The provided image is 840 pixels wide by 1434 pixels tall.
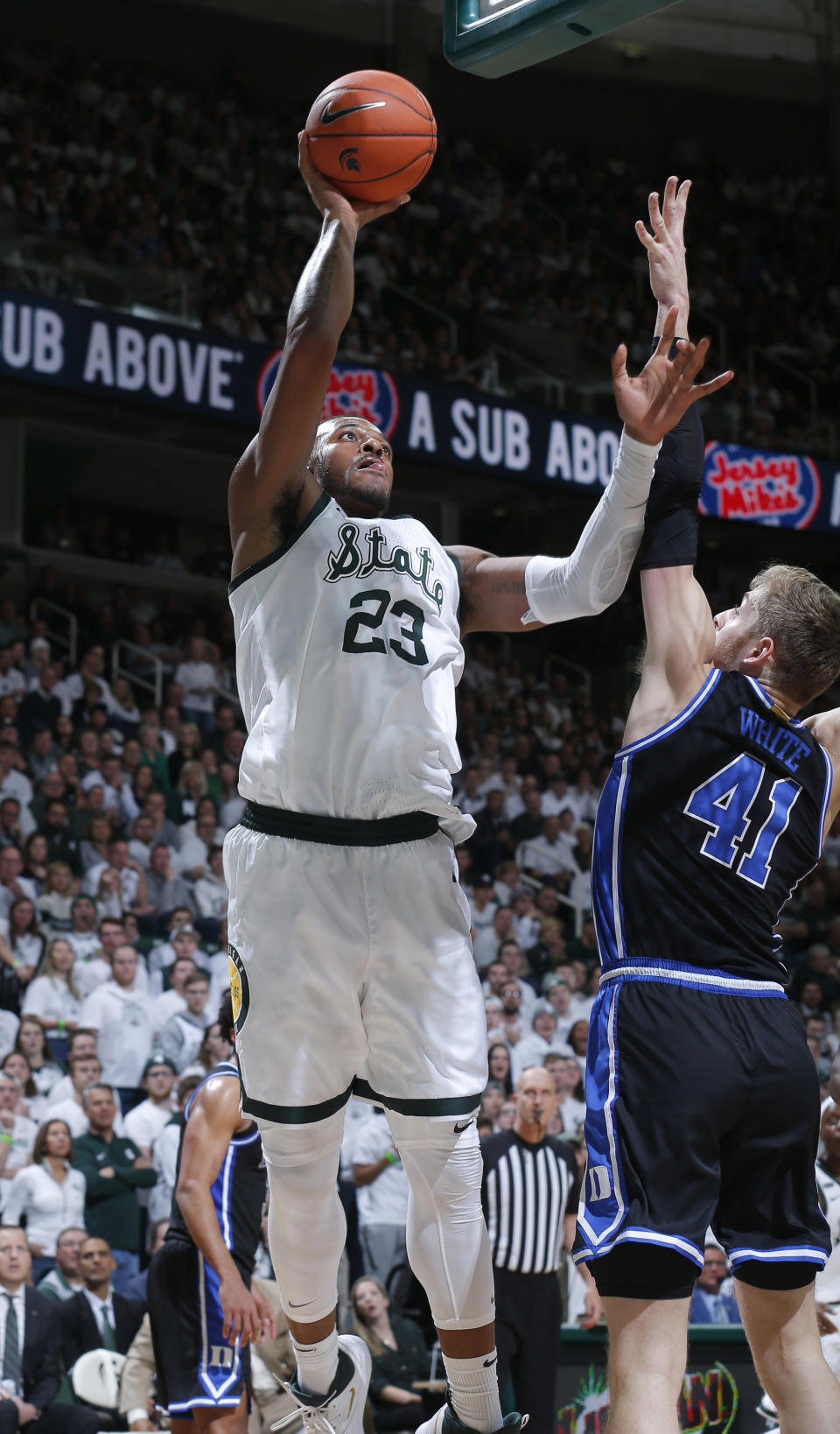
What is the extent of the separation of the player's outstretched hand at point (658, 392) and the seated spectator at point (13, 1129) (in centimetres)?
644

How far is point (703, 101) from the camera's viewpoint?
24609 millimetres

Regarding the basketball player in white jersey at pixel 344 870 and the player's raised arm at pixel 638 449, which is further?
the basketball player in white jersey at pixel 344 870

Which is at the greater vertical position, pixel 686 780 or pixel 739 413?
pixel 739 413

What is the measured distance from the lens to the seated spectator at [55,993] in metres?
10.0

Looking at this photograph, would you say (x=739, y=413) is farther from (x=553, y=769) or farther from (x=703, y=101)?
(x=703, y=101)

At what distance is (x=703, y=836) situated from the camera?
3.61 metres

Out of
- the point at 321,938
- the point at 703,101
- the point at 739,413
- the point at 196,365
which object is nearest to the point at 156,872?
the point at 196,365

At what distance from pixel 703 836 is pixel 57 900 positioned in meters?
8.10

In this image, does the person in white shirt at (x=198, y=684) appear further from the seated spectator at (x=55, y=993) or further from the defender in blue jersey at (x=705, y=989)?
the defender in blue jersey at (x=705, y=989)

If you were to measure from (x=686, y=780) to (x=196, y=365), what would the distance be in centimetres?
1206

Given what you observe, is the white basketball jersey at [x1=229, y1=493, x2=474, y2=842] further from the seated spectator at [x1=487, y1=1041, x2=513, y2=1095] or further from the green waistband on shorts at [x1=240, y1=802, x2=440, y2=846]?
the seated spectator at [x1=487, y1=1041, x2=513, y2=1095]

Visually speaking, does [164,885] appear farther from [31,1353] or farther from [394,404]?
[394,404]

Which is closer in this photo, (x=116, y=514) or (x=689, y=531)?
(x=689, y=531)

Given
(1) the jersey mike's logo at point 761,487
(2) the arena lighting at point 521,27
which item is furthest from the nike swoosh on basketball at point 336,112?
(1) the jersey mike's logo at point 761,487
